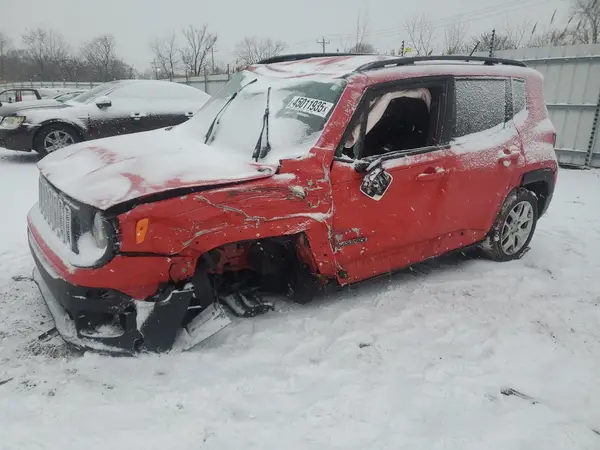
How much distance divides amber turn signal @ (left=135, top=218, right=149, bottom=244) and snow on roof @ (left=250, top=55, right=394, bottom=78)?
1717mm

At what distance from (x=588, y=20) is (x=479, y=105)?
24.4 m

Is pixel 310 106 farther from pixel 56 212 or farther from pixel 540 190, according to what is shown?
pixel 540 190

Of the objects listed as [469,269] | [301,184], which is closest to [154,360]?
[301,184]

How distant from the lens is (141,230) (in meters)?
2.47

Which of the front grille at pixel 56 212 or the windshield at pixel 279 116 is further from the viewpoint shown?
the windshield at pixel 279 116

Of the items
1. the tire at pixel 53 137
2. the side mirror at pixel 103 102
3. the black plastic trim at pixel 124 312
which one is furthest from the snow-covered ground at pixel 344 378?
the side mirror at pixel 103 102

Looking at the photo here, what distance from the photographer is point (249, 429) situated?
230 cm

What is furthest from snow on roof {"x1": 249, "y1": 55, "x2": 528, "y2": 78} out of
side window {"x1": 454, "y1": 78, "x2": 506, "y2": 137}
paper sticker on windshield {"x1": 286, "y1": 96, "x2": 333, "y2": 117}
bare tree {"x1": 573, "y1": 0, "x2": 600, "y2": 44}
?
bare tree {"x1": 573, "y1": 0, "x2": 600, "y2": 44}

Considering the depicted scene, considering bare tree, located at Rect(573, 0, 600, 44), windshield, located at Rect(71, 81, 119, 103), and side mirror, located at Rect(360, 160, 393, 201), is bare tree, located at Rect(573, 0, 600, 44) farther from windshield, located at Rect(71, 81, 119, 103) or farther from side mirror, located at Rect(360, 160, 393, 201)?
side mirror, located at Rect(360, 160, 393, 201)

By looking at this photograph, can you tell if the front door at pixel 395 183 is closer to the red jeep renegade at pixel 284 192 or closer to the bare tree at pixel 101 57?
the red jeep renegade at pixel 284 192

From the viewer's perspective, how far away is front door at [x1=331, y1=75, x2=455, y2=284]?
3160mm

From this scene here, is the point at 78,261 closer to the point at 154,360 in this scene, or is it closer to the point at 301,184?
the point at 154,360

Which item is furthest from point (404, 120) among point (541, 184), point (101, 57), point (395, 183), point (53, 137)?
point (101, 57)

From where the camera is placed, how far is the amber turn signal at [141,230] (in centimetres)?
246
